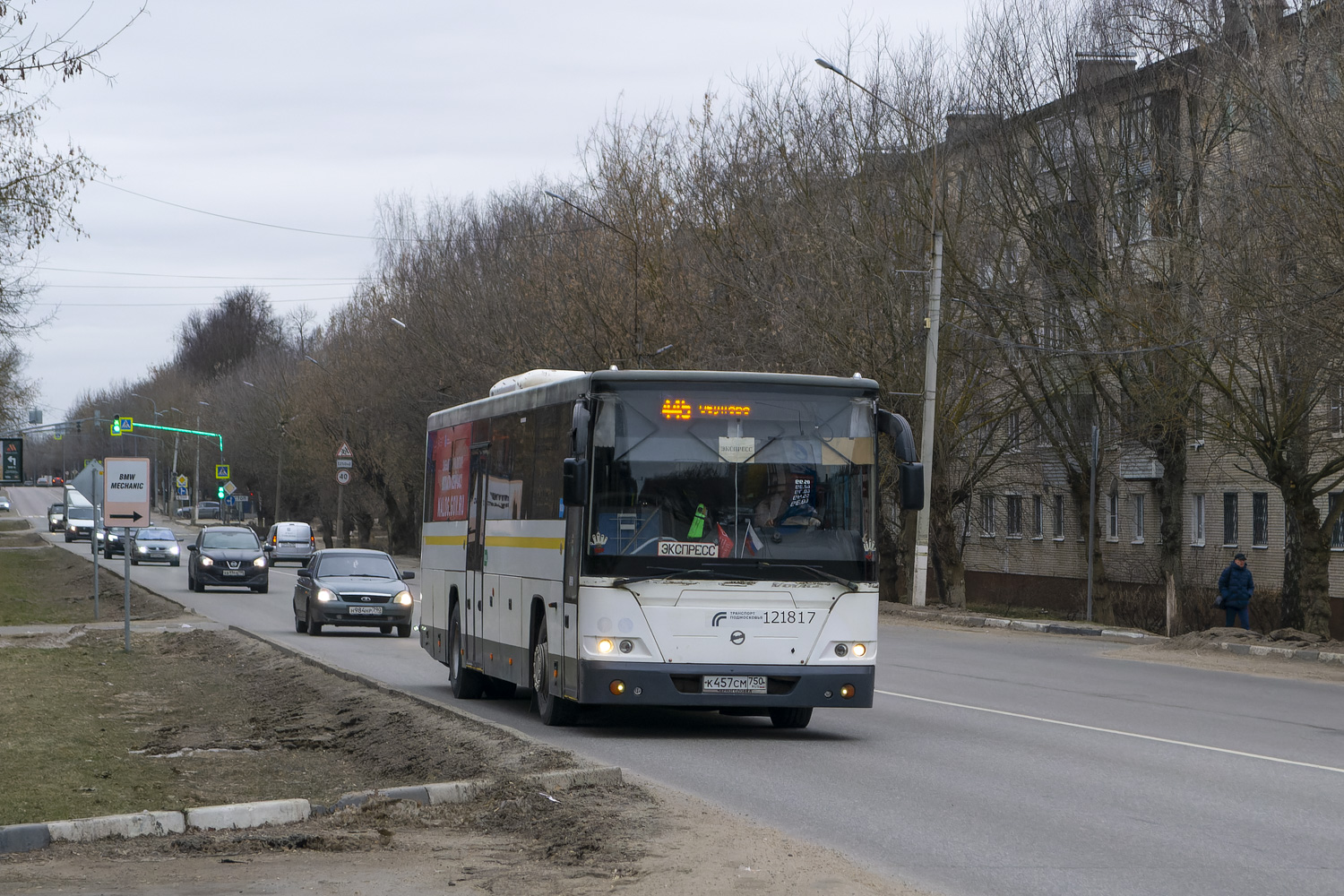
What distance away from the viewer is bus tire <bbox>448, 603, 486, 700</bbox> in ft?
55.9

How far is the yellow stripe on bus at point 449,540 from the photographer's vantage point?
1748 centimetres

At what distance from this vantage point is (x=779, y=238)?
3778cm

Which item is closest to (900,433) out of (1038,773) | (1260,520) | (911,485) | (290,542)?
(911,485)

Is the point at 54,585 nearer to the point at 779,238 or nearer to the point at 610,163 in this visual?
the point at 610,163

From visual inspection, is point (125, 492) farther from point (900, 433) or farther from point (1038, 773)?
point (1038, 773)

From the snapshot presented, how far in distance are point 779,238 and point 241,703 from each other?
2275 cm

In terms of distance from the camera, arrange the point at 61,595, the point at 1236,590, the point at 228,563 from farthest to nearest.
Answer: the point at 61,595 → the point at 228,563 → the point at 1236,590

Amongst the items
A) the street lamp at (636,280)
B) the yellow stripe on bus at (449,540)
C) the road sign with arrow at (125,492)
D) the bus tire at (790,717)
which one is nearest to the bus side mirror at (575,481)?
the bus tire at (790,717)

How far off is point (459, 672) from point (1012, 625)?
16.5 m

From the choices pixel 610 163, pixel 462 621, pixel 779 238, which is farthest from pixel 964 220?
pixel 462 621

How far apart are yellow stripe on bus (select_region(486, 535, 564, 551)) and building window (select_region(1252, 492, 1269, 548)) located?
35452 mm

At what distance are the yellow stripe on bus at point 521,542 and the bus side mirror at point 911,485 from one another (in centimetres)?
285

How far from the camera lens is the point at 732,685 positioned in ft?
43.3

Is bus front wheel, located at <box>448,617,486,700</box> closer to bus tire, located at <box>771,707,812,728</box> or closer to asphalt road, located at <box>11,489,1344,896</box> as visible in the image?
asphalt road, located at <box>11,489,1344,896</box>
